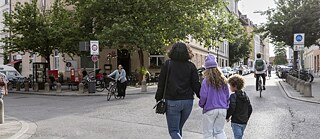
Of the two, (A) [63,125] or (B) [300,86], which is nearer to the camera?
(A) [63,125]

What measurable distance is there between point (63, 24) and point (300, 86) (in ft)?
55.9

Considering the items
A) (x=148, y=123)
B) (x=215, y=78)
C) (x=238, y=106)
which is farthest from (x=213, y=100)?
(x=148, y=123)

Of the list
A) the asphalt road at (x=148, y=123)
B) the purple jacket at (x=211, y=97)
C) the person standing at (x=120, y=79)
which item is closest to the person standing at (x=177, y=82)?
the purple jacket at (x=211, y=97)

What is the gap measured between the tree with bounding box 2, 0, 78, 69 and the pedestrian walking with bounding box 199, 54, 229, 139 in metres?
23.0

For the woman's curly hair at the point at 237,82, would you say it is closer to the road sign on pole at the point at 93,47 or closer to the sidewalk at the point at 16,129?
the sidewalk at the point at 16,129

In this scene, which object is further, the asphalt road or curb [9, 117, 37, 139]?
curb [9, 117, 37, 139]

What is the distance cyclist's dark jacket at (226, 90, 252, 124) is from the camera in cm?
568

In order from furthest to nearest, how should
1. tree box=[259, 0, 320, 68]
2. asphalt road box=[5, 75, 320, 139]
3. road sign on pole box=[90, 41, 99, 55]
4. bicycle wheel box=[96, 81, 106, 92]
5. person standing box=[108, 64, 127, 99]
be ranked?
tree box=[259, 0, 320, 68]
bicycle wheel box=[96, 81, 106, 92]
road sign on pole box=[90, 41, 99, 55]
person standing box=[108, 64, 127, 99]
asphalt road box=[5, 75, 320, 139]

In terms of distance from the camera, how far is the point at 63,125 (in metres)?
10.5

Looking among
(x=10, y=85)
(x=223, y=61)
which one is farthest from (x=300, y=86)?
(x=223, y=61)

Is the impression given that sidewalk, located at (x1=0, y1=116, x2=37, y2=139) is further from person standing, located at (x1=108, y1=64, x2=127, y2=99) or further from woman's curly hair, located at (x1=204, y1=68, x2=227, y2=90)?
person standing, located at (x1=108, y1=64, x2=127, y2=99)

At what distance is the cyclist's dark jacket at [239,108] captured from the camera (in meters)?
5.68

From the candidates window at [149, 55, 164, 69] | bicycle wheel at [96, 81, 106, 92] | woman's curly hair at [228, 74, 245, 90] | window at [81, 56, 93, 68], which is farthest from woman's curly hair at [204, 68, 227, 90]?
window at [81, 56, 93, 68]

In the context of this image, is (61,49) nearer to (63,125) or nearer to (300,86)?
(300,86)
